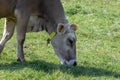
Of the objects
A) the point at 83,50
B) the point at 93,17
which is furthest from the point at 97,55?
the point at 93,17

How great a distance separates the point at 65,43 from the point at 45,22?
2.24ft

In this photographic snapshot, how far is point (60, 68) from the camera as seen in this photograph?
873cm

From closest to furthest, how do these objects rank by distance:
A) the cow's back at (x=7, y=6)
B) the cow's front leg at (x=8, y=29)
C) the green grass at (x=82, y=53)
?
the green grass at (x=82, y=53) < the cow's back at (x=7, y=6) < the cow's front leg at (x=8, y=29)

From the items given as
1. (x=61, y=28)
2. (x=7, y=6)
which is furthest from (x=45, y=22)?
(x=7, y=6)

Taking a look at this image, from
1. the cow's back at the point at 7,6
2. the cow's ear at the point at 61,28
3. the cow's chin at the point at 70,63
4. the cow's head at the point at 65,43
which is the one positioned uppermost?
the cow's back at the point at 7,6

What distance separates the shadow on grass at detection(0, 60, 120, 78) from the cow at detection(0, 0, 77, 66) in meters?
0.48

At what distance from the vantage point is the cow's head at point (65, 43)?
967cm

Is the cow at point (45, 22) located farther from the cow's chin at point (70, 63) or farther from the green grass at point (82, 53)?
the green grass at point (82, 53)

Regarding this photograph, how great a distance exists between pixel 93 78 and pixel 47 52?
2.66m

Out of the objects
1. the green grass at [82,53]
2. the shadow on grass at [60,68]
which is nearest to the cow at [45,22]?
the green grass at [82,53]

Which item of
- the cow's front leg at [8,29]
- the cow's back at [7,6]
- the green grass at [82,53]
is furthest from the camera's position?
the cow's front leg at [8,29]

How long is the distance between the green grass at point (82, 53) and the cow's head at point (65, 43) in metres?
0.26

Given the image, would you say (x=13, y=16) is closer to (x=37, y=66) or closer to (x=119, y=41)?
(x=37, y=66)

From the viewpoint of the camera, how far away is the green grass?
8.41 m
